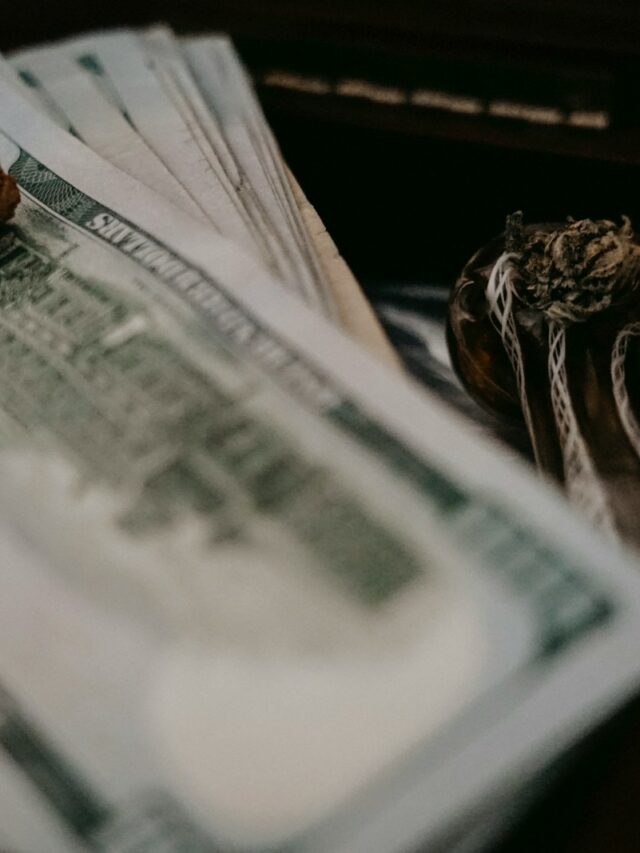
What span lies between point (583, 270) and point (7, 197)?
0.23 m

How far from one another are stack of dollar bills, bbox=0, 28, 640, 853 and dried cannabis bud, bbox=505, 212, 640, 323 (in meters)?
0.07

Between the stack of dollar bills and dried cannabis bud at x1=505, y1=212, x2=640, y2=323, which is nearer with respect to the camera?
the stack of dollar bills

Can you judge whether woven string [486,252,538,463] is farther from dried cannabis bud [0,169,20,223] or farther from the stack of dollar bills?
dried cannabis bud [0,169,20,223]

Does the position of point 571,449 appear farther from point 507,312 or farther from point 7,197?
point 7,197

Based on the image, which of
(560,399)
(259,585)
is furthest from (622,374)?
(259,585)

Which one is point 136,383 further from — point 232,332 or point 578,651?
point 578,651

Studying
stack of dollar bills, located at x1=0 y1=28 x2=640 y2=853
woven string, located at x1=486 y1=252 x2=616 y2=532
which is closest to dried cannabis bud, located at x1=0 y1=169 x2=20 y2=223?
stack of dollar bills, located at x1=0 y1=28 x2=640 y2=853

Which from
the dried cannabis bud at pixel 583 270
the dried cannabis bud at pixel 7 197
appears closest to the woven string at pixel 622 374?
the dried cannabis bud at pixel 583 270

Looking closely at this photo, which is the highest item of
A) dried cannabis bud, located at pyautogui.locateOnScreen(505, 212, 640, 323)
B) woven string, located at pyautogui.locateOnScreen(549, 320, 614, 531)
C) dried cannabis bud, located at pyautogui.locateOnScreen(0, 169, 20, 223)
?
dried cannabis bud, located at pyautogui.locateOnScreen(0, 169, 20, 223)

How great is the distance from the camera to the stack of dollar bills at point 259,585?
0.23m

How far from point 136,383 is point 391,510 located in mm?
105

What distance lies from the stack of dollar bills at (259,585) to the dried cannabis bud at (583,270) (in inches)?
2.9

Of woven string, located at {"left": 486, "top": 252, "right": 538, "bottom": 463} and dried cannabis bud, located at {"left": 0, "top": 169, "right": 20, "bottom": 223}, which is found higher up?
dried cannabis bud, located at {"left": 0, "top": 169, "right": 20, "bottom": 223}

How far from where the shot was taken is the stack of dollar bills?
0.74 ft
